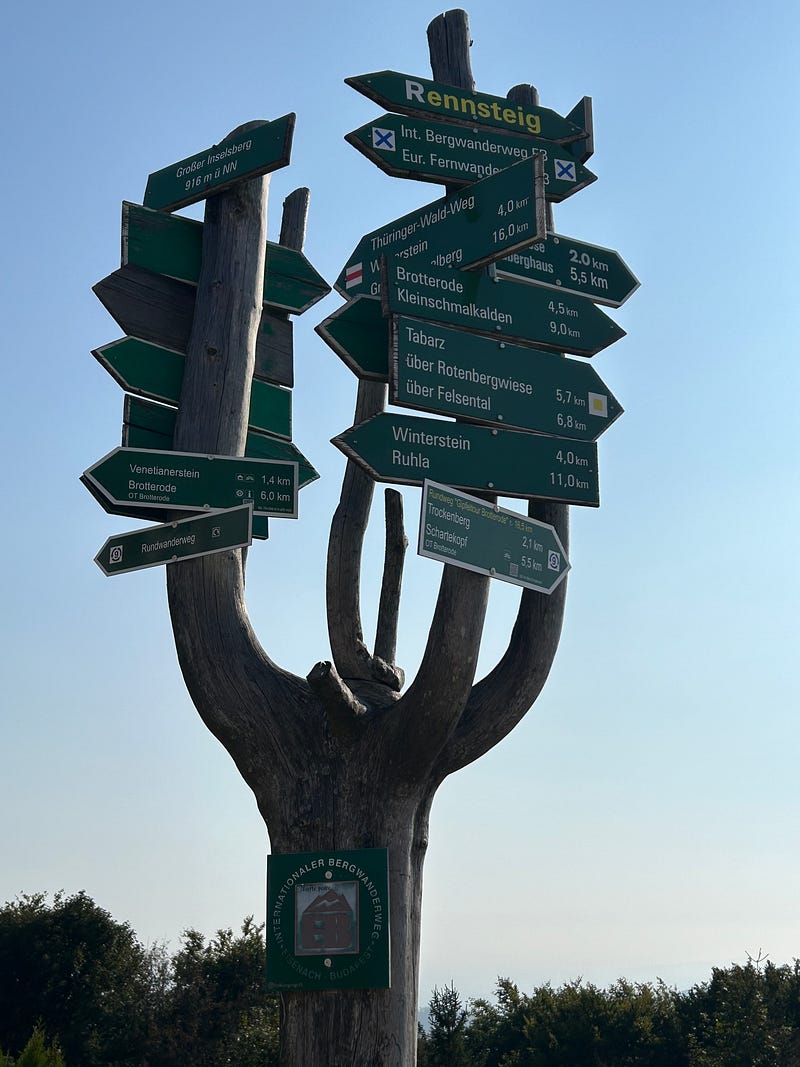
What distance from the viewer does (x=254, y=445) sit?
7.30 meters

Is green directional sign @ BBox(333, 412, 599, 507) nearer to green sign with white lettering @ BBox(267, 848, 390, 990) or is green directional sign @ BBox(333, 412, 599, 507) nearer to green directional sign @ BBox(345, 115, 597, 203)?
green directional sign @ BBox(345, 115, 597, 203)

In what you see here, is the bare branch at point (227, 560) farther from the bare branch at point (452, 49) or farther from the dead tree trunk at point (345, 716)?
the bare branch at point (452, 49)

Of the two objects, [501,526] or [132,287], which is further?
[132,287]

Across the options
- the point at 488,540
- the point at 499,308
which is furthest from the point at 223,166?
the point at 488,540

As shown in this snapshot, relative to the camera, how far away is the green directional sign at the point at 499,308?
20.2 ft

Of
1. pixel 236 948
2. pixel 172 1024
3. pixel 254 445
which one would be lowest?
pixel 172 1024

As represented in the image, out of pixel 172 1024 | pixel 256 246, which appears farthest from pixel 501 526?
pixel 172 1024

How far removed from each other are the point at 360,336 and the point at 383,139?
1.13 meters

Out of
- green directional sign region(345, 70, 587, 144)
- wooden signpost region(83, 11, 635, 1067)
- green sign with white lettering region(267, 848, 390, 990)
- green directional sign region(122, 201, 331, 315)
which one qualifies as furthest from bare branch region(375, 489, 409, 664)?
green directional sign region(345, 70, 587, 144)

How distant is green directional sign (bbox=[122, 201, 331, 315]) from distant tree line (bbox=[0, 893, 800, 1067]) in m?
19.1

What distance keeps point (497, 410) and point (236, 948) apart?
21.5m

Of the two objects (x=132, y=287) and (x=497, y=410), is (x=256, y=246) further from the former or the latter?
(x=497, y=410)

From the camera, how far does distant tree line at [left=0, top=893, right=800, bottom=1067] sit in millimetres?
23250

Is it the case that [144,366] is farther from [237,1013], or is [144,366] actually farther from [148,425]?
[237,1013]
